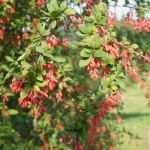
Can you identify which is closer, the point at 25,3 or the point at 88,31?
the point at 88,31

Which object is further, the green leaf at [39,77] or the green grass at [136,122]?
the green grass at [136,122]

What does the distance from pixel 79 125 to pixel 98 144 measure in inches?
273

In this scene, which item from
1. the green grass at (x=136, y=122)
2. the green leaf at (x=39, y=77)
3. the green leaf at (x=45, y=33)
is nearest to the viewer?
the green leaf at (x=39, y=77)

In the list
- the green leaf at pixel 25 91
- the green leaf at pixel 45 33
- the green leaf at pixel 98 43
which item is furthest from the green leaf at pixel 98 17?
the green leaf at pixel 25 91

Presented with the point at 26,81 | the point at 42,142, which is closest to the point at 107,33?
the point at 26,81

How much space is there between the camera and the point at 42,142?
9.16 meters

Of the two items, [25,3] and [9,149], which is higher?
[25,3]

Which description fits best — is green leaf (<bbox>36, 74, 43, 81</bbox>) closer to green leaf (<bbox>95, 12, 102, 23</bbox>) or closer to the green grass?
green leaf (<bbox>95, 12, 102, 23</bbox>)

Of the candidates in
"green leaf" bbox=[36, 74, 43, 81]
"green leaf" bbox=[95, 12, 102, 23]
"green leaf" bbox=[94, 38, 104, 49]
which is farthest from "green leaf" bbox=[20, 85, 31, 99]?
"green leaf" bbox=[95, 12, 102, 23]

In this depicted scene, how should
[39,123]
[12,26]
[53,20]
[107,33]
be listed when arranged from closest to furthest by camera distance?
[53,20], [107,33], [12,26], [39,123]

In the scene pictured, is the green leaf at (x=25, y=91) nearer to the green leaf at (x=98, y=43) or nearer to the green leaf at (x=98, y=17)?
the green leaf at (x=98, y=43)

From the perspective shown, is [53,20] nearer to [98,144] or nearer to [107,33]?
[107,33]

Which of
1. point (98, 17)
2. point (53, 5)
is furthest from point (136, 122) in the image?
point (53, 5)

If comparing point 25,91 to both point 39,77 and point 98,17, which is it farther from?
point 98,17
